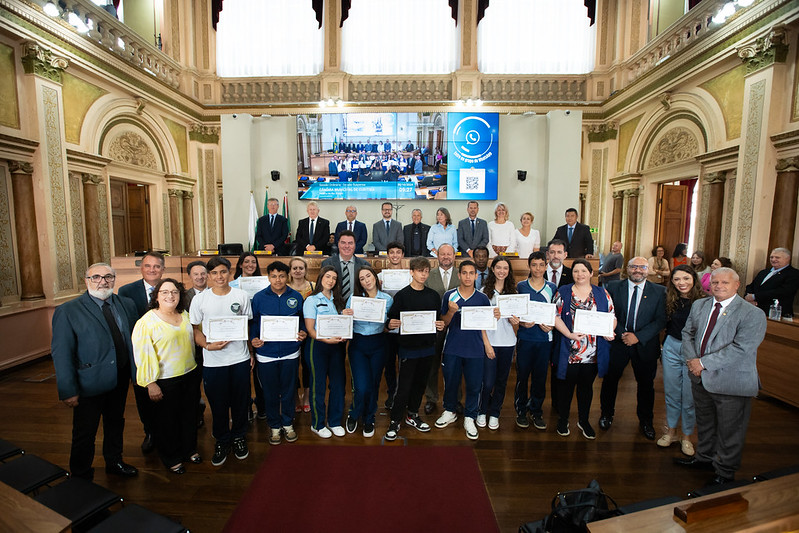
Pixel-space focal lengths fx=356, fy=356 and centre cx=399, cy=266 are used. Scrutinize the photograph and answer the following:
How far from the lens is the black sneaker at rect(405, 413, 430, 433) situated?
3.25 m

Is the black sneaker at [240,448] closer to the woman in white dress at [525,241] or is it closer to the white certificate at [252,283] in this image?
the white certificate at [252,283]

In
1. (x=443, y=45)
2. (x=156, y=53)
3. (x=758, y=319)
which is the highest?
(x=443, y=45)

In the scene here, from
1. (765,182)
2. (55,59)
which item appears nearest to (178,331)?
(55,59)

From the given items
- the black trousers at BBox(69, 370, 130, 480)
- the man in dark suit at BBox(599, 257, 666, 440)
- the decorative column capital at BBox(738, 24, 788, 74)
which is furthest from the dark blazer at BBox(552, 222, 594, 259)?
the black trousers at BBox(69, 370, 130, 480)

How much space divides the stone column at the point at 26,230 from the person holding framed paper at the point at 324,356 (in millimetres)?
5380

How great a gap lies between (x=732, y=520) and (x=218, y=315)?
10.3ft

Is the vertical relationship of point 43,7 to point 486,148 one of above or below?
above

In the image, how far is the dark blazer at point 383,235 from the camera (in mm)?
5645

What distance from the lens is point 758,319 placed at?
2320 millimetres

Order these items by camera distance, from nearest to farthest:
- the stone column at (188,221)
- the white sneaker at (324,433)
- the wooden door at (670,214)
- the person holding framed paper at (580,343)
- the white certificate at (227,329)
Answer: the white certificate at (227,329) → the person holding framed paper at (580,343) → the white sneaker at (324,433) → the wooden door at (670,214) → the stone column at (188,221)

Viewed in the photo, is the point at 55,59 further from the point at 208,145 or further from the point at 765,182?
the point at 765,182

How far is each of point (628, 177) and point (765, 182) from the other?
3487 mm

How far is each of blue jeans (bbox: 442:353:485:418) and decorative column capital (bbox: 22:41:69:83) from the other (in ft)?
24.1

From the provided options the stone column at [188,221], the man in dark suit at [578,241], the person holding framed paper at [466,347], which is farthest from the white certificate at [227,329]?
the stone column at [188,221]
